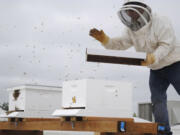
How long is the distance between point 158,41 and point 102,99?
2.81 feet

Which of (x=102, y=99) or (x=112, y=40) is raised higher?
(x=112, y=40)

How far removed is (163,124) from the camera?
4.06 meters

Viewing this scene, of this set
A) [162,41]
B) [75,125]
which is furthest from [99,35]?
[75,125]

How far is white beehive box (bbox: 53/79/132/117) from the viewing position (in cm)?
403

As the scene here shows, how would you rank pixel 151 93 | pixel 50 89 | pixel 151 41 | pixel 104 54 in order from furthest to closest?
pixel 50 89 → pixel 151 93 → pixel 151 41 → pixel 104 54

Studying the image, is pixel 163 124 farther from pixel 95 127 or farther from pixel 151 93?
pixel 95 127

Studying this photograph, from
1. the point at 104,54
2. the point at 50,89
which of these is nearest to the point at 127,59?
the point at 104,54

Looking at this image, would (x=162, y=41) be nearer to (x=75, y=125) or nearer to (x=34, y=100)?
(x=75, y=125)

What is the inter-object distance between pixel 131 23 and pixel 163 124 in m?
1.13

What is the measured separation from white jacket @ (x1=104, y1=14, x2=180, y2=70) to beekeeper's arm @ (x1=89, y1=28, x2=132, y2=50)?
9 cm

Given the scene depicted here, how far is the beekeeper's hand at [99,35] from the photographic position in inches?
168

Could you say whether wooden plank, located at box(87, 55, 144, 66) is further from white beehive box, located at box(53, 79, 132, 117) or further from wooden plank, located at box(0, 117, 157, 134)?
wooden plank, located at box(0, 117, 157, 134)

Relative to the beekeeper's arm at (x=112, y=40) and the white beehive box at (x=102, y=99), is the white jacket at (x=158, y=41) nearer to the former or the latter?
the beekeeper's arm at (x=112, y=40)

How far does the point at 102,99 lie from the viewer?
407 cm
